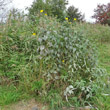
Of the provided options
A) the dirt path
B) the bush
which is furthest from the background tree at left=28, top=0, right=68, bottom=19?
the dirt path

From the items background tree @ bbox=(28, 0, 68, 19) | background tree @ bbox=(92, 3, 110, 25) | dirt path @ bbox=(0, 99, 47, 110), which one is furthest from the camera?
background tree @ bbox=(92, 3, 110, 25)

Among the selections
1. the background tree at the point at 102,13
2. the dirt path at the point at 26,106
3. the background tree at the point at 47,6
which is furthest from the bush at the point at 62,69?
the background tree at the point at 102,13

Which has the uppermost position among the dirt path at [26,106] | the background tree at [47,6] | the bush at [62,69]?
the background tree at [47,6]

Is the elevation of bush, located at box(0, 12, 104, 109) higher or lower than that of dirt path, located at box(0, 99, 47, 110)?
higher

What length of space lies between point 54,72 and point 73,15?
14418mm

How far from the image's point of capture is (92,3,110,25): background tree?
14362 millimetres

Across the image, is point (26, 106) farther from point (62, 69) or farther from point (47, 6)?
point (47, 6)

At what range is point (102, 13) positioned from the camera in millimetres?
14797

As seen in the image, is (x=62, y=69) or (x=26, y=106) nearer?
(x=26, y=106)

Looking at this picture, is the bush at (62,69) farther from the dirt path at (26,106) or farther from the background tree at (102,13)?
the background tree at (102,13)

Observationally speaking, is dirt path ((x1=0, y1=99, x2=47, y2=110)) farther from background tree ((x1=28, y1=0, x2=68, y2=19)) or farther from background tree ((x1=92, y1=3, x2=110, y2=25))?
background tree ((x1=92, y1=3, x2=110, y2=25))

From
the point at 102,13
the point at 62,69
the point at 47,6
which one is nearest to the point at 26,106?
the point at 62,69

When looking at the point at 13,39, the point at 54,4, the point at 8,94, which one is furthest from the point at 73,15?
the point at 8,94

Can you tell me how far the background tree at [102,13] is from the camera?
1436cm
